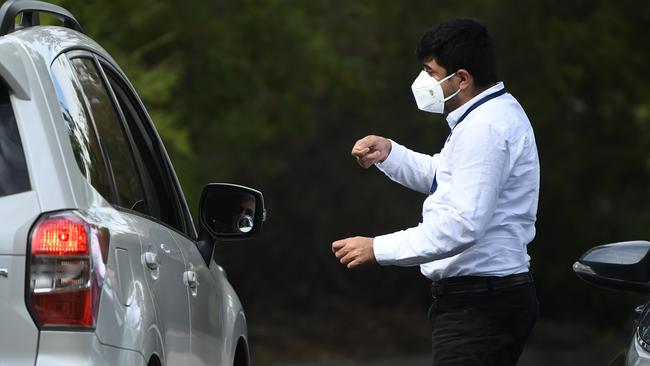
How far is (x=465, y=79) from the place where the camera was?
17.1 feet

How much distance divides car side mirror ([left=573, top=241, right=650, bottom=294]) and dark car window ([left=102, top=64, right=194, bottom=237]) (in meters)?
1.39

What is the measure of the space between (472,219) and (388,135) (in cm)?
1599

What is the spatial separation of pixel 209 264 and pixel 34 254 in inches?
70.2

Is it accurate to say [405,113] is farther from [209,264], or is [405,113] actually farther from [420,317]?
[209,264]

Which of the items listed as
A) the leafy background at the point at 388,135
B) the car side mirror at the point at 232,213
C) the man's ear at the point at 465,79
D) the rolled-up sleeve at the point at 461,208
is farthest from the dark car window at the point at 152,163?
the leafy background at the point at 388,135

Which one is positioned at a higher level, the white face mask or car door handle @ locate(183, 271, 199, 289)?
the white face mask

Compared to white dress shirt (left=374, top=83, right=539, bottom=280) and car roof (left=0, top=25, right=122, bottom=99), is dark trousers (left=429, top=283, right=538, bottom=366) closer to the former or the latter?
white dress shirt (left=374, top=83, right=539, bottom=280)

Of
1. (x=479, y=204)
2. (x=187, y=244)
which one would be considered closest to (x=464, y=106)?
(x=479, y=204)

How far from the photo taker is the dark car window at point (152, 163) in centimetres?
514

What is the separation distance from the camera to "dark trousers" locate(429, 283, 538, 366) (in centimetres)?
505

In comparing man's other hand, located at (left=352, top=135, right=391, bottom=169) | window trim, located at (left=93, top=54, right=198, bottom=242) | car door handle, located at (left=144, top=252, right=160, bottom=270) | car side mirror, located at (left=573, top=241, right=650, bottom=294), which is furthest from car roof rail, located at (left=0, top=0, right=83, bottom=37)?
car side mirror, located at (left=573, top=241, right=650, bottom=294)

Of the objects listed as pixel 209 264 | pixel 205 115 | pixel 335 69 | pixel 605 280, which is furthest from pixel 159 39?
pixel 605 280

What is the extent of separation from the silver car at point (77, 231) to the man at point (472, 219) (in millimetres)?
719

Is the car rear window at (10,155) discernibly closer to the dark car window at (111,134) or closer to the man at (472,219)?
the dark car window at (111,134)
